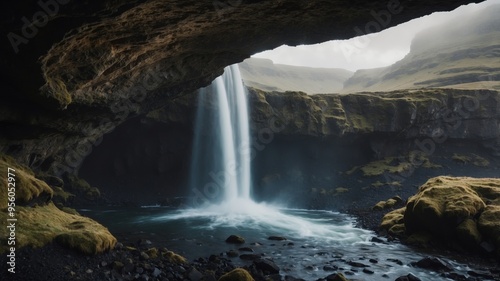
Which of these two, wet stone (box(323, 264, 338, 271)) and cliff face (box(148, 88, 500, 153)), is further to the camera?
cliff face (box(148, 88, 500, 153))

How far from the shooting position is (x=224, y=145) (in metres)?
46.7

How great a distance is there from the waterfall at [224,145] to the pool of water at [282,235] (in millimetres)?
6659

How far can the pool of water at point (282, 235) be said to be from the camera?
698 inches

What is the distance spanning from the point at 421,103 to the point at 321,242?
44.2 metres

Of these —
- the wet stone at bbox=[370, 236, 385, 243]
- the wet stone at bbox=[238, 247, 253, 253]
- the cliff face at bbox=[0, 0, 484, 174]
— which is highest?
the cliff face at bbox=[0, 0, 484, 174]

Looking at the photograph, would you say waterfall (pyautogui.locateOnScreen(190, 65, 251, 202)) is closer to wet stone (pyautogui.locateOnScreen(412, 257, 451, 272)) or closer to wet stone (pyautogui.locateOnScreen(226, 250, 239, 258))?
wet stone (pyautogui.locateOnScreen(226, 250, 239, 258))

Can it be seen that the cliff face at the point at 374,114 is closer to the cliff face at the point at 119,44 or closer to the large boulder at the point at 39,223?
the cliff face at the point at 119,44

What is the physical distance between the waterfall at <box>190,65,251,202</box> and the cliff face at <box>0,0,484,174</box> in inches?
692

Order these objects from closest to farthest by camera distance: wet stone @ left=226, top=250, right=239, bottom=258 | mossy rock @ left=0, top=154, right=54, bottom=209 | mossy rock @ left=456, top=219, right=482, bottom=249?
mossy rock @ left=0, top=154, right=54, bottom=209 < wet stone @ left=226, top=250, right=239, bottom=258 < mossy rock @ left=456, top=219, right=482, bottom=249

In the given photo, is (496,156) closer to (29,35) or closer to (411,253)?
(411,253)

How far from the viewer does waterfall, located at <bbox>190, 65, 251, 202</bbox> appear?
45.0 meters

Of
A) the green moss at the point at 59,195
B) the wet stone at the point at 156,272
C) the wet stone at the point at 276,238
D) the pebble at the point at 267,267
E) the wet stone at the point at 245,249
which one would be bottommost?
the wet stone at the point at 276,238

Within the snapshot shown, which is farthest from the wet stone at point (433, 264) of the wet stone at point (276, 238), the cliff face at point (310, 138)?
the cliff face at point (310, 138)

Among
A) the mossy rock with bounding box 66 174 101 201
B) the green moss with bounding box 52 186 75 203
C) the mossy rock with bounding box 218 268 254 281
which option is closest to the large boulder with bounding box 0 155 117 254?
the mossy rock with bounding box 218 268 254 281
